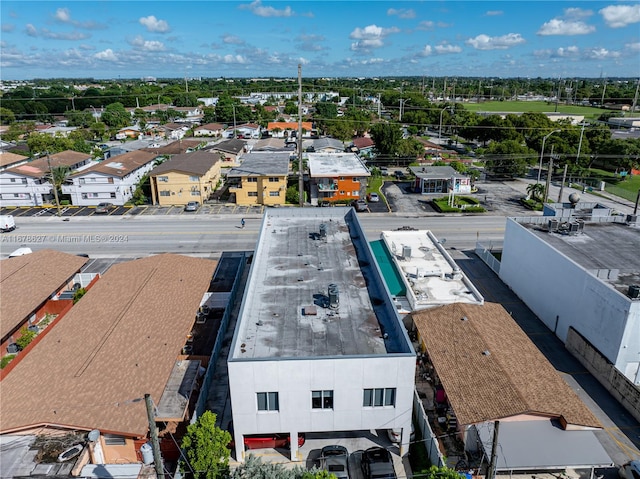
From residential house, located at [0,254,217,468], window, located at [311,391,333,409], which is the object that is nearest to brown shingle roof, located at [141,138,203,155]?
residential house, located at [0,254,217,468]

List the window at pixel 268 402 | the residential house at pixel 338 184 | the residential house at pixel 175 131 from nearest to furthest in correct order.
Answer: the window at pixel 268 402 < the residential house at pixel 338 184 < the residential house at pixel 175 131

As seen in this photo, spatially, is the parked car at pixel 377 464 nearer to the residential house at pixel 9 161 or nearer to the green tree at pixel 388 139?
the green tree at pixel 388 139

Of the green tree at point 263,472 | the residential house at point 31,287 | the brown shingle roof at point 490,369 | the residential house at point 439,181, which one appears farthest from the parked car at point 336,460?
the residential house at point 439,181

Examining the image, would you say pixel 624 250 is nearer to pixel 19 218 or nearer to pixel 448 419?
pixel 448 419

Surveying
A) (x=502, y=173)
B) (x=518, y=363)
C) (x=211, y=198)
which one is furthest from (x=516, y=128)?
(x=518, y=363)

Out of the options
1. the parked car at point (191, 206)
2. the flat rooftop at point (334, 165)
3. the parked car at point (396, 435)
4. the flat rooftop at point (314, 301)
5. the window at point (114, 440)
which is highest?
the flat rooftop at point (334, 165)

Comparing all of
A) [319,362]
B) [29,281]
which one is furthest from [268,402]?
[29,281]
